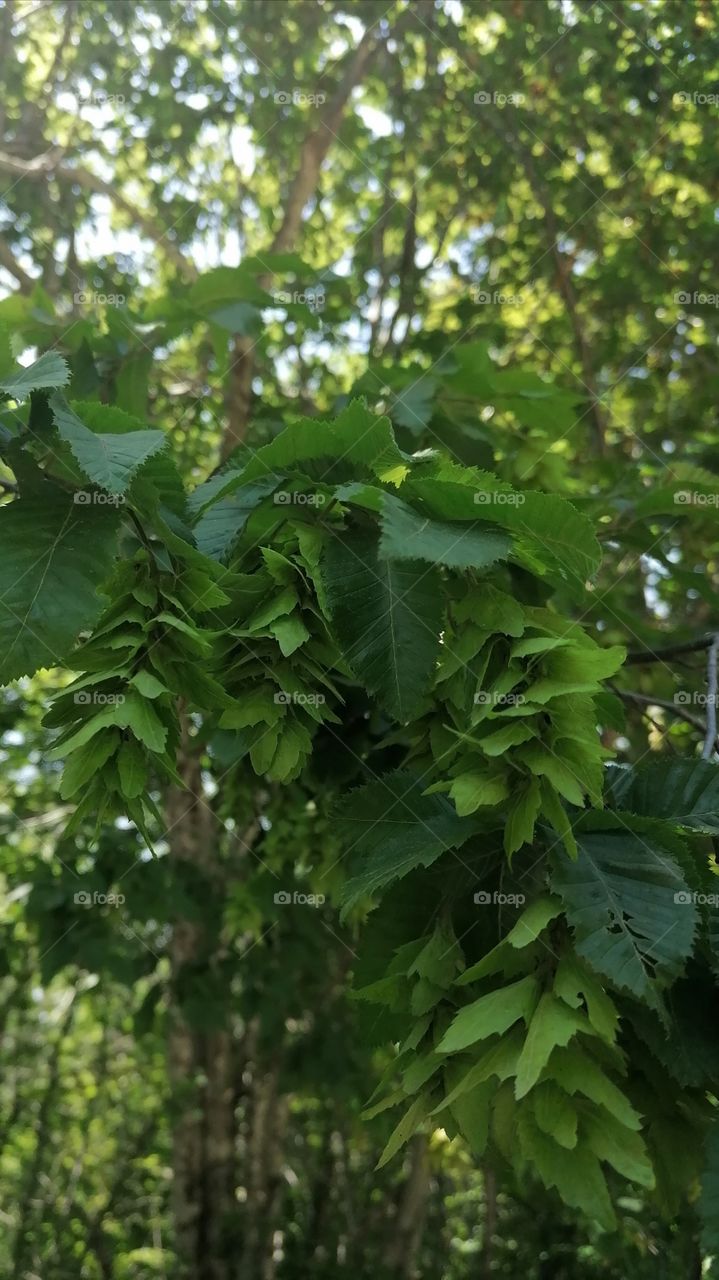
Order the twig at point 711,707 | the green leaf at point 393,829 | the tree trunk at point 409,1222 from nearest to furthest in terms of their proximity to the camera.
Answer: the green leaf at point 393,829 → the twig at point 711,707 → the tree trunk at point 409,1222

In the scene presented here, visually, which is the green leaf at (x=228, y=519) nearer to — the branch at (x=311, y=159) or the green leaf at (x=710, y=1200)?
the green leaf at (x=710, y=1200)

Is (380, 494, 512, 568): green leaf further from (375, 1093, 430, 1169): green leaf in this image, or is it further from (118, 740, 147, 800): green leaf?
(375, 1093, 430, 1169): green leaf

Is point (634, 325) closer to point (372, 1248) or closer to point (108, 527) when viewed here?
point (108, 527)

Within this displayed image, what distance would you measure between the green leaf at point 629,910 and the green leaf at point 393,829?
16 centimetres

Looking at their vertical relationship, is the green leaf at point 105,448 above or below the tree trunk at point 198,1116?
above

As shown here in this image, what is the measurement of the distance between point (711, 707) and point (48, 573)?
112 cm

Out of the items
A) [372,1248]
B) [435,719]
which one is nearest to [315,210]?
[435,719]

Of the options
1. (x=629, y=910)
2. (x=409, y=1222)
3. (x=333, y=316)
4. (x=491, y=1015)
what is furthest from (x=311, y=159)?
(x=409, y=1222)

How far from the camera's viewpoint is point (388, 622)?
1257 mm

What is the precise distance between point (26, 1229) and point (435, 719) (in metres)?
5.39

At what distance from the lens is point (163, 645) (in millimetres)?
1247

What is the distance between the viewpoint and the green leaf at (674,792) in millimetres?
1387

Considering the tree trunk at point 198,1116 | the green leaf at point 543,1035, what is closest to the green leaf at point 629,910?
the green leaf at point 543,1035

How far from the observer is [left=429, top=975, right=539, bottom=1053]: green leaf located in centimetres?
106
